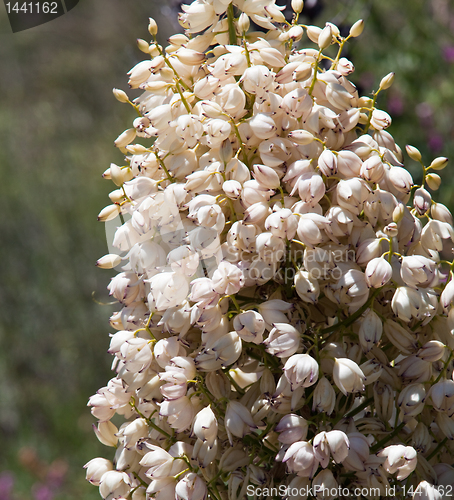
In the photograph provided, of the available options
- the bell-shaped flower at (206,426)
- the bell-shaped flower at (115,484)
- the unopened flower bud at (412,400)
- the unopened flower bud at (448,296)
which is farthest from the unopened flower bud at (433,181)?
the bell-shaped flower at (115,484)

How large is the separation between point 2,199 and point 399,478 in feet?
7.88

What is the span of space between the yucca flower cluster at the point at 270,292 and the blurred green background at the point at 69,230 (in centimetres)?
76

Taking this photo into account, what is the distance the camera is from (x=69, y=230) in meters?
2.37

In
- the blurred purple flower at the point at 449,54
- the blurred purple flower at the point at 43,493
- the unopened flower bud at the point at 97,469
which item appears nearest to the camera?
the unopened flower bud at the point at 97,469

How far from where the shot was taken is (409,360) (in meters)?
0.52

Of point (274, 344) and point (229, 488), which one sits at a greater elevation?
point (274, 344)

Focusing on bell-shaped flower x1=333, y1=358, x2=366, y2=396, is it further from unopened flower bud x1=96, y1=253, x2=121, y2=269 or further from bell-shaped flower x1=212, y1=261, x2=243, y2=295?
unopened flower bud x1=96, y1=253, x2=121, y2=269

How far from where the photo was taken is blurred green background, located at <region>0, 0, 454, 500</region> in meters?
1.81

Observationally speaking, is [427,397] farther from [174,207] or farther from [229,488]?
[174,207]

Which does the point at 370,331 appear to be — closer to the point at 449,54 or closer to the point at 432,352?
the point at 432,352

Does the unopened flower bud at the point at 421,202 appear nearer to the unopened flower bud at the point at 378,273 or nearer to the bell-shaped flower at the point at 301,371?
the unopened flower bud at the point at 378,273

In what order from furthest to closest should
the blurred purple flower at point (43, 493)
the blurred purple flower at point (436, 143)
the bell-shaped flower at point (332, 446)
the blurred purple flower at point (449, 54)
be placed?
the blurred purple flower at point (449, 54)
the blurred purple flower at point (436, 143)
the blurred purple flower at point (43, 493)
the bell-shaped flower at point (332, 446)

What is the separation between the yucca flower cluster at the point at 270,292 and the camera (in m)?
0.49

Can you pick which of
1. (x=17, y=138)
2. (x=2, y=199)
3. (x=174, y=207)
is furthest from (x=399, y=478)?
(x=17, y=138)
